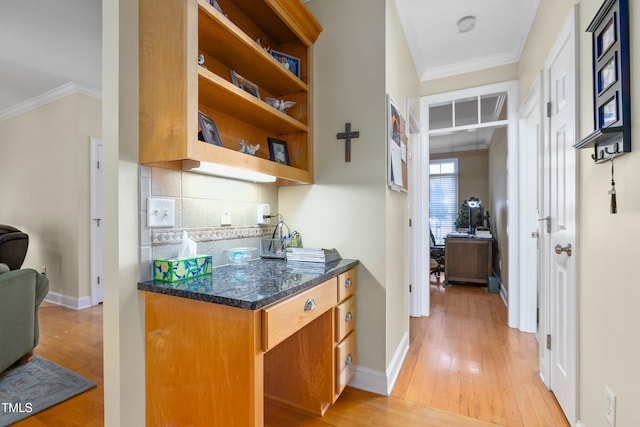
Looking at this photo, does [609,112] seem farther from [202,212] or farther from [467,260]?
[467,260]

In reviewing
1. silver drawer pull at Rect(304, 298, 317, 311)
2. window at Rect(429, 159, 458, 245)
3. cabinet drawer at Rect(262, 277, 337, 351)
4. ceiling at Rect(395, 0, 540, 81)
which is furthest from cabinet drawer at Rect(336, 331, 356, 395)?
window at Rect(429, 159, 458, 245)

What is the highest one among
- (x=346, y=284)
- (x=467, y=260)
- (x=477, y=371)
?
(x=346, y=284)

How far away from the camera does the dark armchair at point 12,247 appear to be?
284cm

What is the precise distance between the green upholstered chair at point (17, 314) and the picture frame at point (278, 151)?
6.20ft

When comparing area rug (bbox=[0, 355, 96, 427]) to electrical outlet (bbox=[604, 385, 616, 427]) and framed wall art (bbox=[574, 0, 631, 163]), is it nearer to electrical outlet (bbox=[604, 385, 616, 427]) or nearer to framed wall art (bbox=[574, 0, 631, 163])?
electrical outlet (bbox=[604, 385, 616, 427])

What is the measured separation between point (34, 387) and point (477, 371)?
2833 mm

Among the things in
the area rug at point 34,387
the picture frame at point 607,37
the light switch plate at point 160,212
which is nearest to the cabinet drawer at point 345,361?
the light switch plate at point 160,212

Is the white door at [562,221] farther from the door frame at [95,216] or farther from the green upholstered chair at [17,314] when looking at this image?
the door frame at [95,216]


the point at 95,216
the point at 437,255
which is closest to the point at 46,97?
the point at 95,216

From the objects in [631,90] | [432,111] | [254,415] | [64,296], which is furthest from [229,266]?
[432,111]

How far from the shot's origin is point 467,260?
4.55 metres

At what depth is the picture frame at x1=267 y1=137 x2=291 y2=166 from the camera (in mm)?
1907

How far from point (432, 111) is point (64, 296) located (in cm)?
503

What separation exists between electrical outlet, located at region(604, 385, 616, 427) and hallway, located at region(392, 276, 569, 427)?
462 mm
